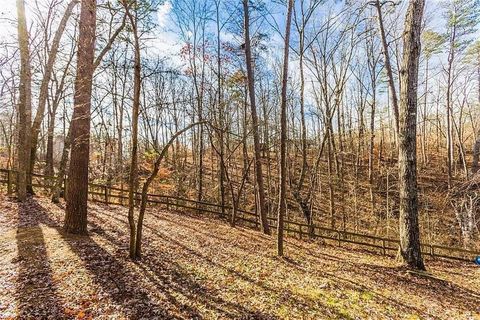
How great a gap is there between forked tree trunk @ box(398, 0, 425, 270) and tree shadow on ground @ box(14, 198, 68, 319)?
7.11 meters

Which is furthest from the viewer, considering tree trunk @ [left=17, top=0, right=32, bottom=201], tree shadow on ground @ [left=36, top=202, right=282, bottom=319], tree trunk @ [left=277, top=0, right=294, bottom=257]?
tree trunk @ [left=17, top=0, right=32, bottom=201]

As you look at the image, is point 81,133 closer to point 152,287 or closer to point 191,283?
point 152,287

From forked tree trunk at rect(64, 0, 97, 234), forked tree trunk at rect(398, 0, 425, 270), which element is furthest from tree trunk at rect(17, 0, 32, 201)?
forked tree trunk at rect(398, 0, 425, 270)

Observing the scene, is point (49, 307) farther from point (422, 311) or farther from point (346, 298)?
point (422, 311)

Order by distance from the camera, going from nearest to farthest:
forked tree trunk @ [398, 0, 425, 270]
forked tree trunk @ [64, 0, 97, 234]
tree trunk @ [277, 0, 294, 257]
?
forked tree trunk @ [398, 0, 425, 270], forked tree trunk @ [64, 0, 97, 234], tree trunk @ [277, 0, 294, 257]

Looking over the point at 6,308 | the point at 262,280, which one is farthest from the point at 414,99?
the point at 6,308

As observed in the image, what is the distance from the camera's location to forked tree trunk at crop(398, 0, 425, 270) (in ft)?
21.0

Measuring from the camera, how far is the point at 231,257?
684 centimetres

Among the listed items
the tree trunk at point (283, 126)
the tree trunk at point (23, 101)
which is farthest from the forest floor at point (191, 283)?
the tree trunk at point (23, 101)

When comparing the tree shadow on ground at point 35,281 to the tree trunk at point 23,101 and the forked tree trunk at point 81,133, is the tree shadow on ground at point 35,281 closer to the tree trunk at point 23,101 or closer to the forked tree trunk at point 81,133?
the forked tree trunk at point 81,133

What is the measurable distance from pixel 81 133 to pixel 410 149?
8160mm

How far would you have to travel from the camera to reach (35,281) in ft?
14.3

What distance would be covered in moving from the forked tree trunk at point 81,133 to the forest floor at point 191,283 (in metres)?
0.59

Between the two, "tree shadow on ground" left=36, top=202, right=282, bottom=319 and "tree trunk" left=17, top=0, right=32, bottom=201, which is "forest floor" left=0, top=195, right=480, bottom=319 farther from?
"tree trunk" left=17, top=0, right=32, bottom=201
